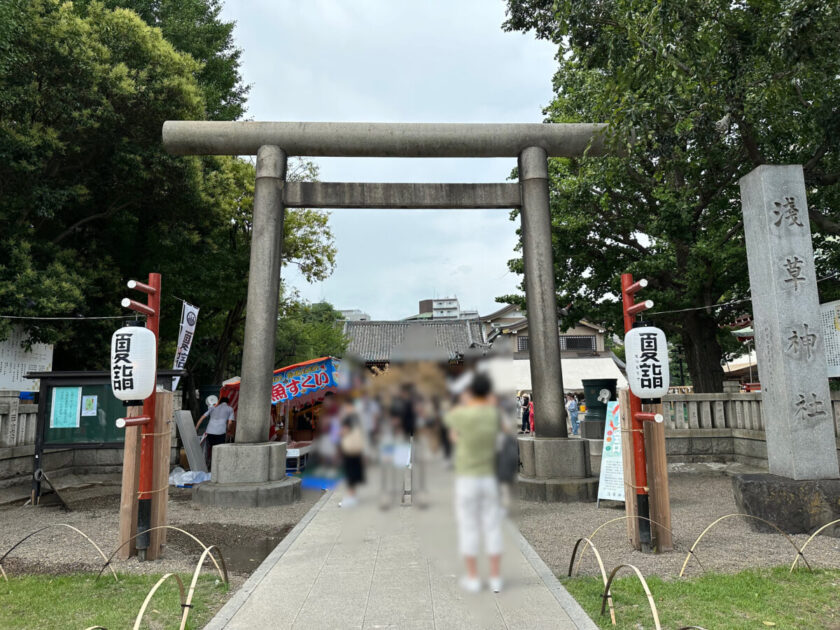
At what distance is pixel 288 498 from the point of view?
12828mm

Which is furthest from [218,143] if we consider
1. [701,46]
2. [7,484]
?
[701,46]

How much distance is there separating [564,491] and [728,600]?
19.1ft

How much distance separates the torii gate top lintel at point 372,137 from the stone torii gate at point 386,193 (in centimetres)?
2

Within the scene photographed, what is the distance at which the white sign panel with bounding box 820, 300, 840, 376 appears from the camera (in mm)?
11156

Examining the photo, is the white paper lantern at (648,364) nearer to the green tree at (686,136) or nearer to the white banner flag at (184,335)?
the green tree at (686,136)

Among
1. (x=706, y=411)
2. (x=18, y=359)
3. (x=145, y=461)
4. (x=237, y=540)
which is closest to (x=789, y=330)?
(x=706, y=411)

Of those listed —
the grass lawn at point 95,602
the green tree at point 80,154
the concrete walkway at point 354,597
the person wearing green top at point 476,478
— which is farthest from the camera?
the green tree at point 80,154

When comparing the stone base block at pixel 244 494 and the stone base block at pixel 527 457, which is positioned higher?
the stone base block at pixel 527 457

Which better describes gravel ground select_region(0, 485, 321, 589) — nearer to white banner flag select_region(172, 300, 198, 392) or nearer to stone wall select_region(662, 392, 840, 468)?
white banner flag select_region(172, 300, 198, 392)

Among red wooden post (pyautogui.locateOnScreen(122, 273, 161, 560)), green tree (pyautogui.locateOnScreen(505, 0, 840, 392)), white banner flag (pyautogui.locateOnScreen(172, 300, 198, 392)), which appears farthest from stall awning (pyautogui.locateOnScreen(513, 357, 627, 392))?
red wooden post (pyautogui.locateOnScreen(122, 273, 161, 560))

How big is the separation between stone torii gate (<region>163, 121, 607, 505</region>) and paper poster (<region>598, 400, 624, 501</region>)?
4.04 feet

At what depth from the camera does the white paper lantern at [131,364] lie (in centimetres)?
848

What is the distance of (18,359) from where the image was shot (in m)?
18.4

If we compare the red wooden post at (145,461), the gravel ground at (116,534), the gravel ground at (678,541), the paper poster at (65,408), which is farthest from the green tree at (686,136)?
the paper poster at (65,408)
